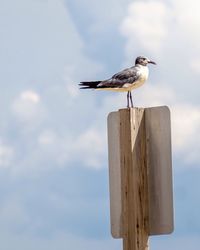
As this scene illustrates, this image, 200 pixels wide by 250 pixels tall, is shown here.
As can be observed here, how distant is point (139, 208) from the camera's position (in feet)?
14.1

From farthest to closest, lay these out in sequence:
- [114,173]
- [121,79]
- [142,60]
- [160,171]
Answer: [142,60] → [121,79] → [114,173] → [160,171]

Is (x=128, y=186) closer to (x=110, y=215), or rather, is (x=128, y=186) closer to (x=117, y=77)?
(x=110, y=215)

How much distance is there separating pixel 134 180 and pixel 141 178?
52 mm

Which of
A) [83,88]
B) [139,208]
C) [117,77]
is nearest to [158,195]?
[139,208]

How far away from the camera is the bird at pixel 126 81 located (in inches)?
264

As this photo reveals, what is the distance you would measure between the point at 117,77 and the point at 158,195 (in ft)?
8.04

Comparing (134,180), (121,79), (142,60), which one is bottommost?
(134,180)

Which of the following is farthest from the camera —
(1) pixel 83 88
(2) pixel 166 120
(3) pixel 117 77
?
(1) pixel 83 88

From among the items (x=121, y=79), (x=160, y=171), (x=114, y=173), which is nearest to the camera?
(x=160, y=171)

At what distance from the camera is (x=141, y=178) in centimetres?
432

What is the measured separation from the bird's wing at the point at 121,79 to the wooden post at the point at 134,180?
220 cm

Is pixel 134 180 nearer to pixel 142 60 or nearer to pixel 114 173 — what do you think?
pixel 114 173

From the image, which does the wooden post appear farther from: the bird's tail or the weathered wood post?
the bird's tail

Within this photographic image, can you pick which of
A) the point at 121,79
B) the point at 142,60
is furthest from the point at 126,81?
the point at 142,60
